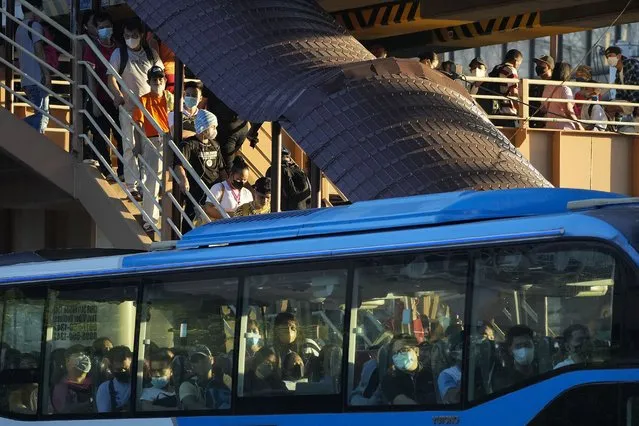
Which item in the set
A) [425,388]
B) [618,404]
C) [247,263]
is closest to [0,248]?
[247,263]

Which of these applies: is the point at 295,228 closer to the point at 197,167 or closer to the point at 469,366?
the point at 469,366

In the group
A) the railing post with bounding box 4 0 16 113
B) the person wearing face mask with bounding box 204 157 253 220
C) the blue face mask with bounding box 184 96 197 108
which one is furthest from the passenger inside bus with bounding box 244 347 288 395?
the railing post with bounding box 4 0 16 113

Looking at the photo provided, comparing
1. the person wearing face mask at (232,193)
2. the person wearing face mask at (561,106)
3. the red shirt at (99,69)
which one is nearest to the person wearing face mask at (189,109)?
the red shirt at (99,69)

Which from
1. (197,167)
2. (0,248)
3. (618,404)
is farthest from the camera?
(0,248)

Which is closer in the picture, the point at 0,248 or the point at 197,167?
the point at 197,167

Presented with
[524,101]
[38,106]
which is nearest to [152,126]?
[38,106]

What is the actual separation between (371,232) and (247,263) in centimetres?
109

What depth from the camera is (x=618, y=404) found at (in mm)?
8555

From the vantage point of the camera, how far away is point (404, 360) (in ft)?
32.4

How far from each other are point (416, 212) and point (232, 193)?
5.69 m

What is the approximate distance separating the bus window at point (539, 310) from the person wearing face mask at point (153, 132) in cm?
731

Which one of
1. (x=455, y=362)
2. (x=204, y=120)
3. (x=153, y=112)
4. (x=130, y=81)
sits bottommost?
(x=455, y=362)

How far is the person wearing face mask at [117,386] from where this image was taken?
462 inches

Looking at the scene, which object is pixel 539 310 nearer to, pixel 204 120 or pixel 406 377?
pixel 406 377
